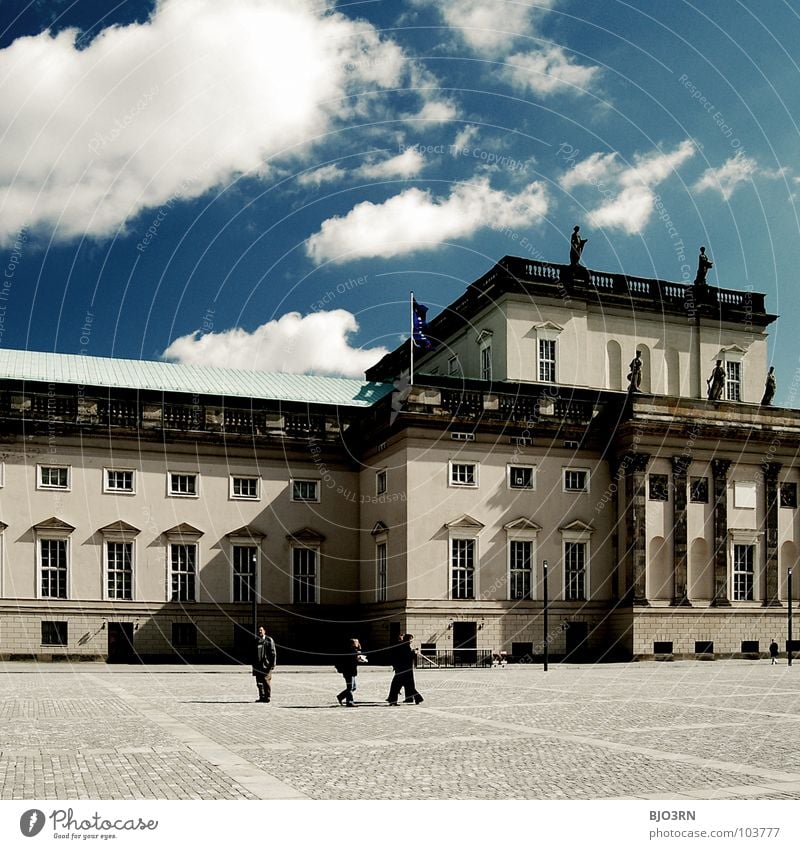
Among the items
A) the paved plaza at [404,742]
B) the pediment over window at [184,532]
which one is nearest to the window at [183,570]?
the pediment over window at [184,532]

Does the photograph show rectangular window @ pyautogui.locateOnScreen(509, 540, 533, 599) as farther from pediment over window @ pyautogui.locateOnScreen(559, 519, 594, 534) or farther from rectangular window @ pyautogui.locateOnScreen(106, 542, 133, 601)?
rectangular window @ pyautogui.locateOnScreen(106, 542, 133, 601)

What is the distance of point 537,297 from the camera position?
2461 inches

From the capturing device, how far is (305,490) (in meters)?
60.7

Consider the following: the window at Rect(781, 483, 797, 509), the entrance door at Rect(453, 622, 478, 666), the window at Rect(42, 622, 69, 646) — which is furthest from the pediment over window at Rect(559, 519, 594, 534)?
the window at Rect(42, 622, 69, 646)

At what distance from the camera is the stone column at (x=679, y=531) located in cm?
A: 5675

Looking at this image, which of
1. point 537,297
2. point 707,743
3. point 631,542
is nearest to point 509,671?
point 631,542

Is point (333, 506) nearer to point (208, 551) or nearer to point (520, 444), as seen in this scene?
point (208, 551)

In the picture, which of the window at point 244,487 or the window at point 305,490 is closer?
the window at point 244,487

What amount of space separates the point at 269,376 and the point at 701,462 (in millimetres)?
25981

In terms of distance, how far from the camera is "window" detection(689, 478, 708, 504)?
5838 cm

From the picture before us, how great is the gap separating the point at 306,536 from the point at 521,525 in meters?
11.6

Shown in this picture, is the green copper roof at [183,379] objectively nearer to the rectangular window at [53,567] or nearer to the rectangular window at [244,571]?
the rectangular window at [244,571]

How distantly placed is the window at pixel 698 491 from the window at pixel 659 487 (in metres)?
1.59

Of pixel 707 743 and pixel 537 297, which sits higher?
pixel 537 297
